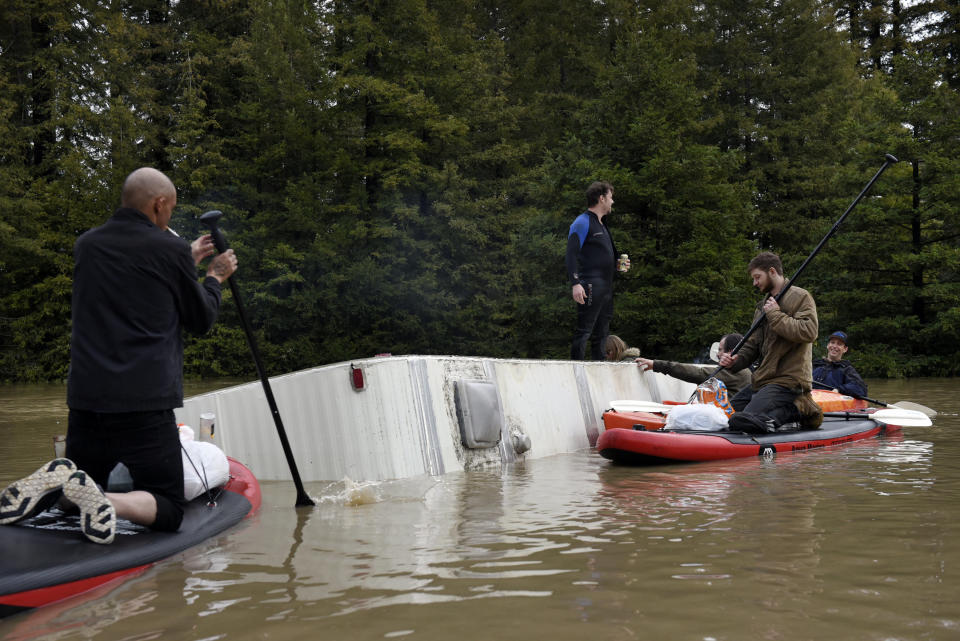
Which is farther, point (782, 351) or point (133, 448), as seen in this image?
point (782, 351)

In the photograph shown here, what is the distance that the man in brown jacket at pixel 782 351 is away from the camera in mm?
8719

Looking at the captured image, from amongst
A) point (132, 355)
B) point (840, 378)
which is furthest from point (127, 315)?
point (840, 378)

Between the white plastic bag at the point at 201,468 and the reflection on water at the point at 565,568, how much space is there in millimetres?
366

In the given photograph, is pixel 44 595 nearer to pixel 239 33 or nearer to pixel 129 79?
pixel 129 79

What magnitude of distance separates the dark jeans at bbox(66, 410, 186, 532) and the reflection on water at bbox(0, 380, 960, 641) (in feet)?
1.35

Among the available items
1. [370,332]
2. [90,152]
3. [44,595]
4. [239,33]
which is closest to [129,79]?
[90,152]

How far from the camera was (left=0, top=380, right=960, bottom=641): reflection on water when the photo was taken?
344 centimetres

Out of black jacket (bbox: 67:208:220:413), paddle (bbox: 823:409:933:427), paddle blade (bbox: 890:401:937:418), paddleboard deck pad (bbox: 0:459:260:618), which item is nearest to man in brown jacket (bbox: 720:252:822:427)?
paddle (bbox: 823:409:933:427)

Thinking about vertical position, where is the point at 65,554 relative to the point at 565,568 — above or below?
above

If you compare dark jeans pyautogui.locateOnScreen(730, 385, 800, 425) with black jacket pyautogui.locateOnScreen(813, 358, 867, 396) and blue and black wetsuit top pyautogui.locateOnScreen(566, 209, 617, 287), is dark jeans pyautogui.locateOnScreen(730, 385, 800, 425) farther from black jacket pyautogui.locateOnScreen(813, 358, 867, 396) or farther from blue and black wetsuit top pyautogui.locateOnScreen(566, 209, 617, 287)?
black jacket pyautogui.locateOnScreen(813, 358, 867, 396)

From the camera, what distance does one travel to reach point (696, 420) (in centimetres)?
876

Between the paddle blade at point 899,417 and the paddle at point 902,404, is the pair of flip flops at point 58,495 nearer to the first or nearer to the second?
the paddle blade at point 899,417

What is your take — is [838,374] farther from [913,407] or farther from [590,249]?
[590,249]

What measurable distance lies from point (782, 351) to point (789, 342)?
0.38 ft
